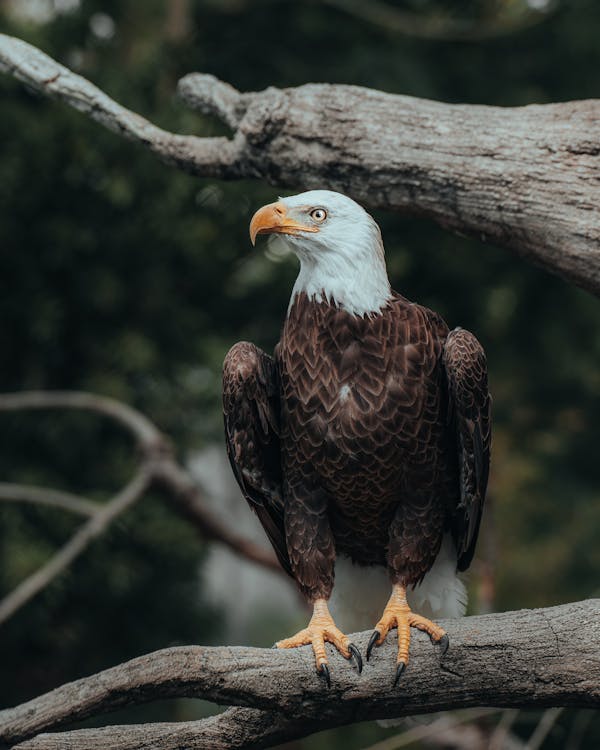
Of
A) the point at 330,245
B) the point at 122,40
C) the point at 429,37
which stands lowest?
the point at 330,245

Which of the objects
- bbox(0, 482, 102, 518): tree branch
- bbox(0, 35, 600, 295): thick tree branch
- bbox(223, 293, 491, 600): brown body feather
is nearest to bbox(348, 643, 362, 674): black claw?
bbox(223, 293, 491, 600): brown body feather

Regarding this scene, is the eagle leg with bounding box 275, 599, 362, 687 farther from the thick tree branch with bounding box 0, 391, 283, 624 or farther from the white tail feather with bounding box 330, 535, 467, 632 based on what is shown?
the thick tree branch with bounding box 0, 391, 283, 624

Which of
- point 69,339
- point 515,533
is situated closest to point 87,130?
point 69,339

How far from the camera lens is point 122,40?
689 centimetres

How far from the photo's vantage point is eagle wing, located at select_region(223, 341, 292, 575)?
3.34 meters

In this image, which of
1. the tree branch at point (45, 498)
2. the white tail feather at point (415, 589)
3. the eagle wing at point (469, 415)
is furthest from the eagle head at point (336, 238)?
the tree branch at point (45, 498)

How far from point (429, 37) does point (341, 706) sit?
489 cm

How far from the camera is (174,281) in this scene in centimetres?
603

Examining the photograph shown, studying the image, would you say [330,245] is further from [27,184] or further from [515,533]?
[515,533]

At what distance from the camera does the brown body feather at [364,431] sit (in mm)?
3180

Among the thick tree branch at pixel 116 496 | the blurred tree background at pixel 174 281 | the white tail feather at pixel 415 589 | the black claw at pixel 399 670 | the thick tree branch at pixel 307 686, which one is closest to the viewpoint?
the thick tree branch at pixel 307 686

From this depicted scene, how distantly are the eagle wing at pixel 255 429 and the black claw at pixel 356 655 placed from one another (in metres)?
0.64

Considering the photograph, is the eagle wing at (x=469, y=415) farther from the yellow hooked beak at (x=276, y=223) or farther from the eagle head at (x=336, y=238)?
the yellow hooked beak at (x=276, y=223)

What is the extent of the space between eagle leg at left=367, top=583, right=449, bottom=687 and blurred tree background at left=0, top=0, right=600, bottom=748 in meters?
2.24
